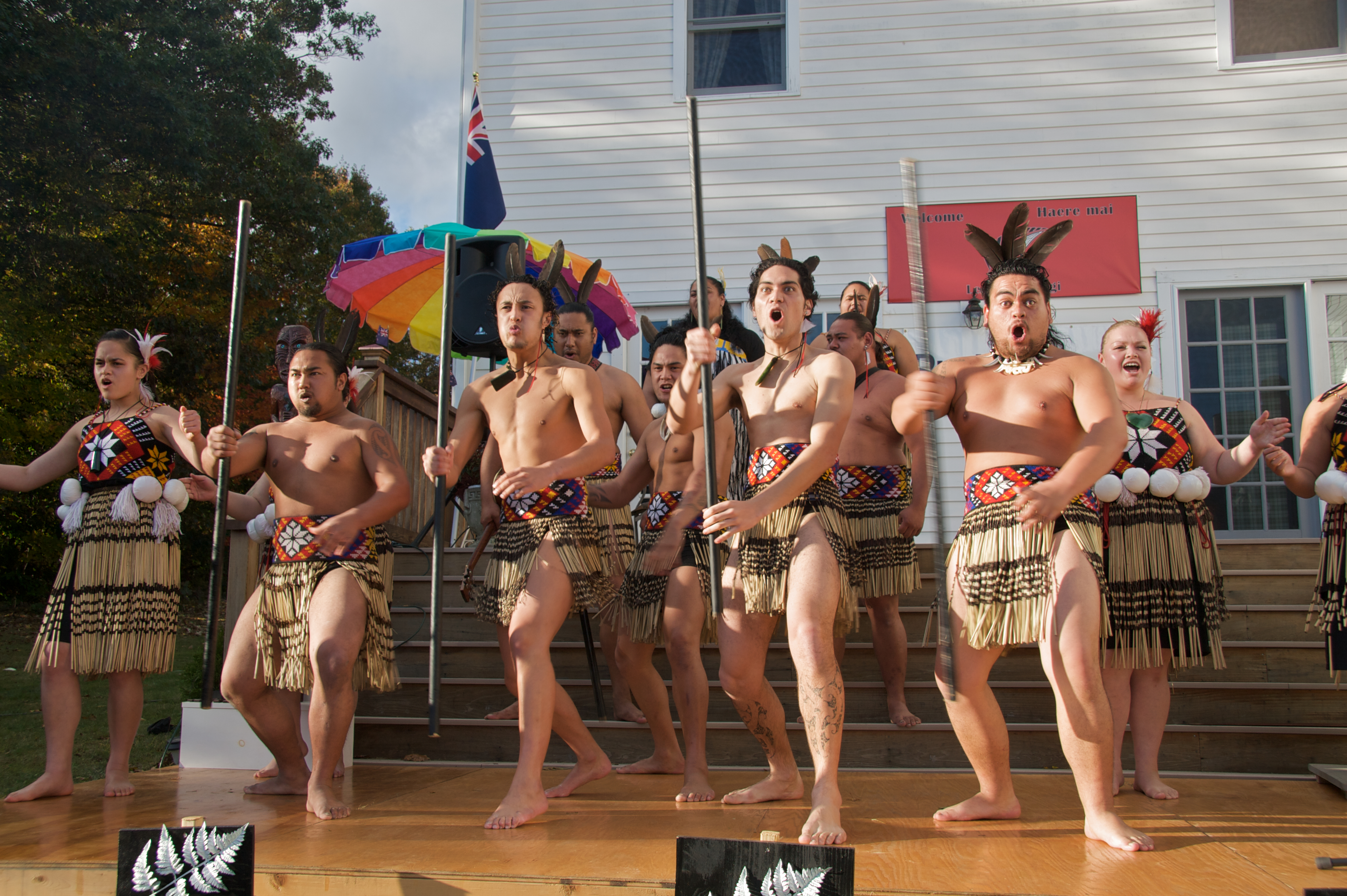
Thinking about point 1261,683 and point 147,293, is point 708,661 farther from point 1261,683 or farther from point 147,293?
point 147,293

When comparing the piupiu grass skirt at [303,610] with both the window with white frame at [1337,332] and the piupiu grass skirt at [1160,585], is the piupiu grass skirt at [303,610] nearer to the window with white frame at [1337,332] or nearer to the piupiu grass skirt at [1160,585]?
the piupiu grass skirt at [1160,585]

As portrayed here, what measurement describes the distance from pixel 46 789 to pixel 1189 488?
4.40m

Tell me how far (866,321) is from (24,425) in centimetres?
1093

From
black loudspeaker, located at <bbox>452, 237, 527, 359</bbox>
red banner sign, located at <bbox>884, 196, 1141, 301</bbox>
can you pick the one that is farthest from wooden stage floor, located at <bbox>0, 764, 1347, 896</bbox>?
red banner sign, located at <bbox>884, 196, 1141, 301</bbox>

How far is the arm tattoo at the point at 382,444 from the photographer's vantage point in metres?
3.85

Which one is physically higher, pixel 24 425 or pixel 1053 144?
pixel 1053 144

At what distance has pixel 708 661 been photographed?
16.7 feet

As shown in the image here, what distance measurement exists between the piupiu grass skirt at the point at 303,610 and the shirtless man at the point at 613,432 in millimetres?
854

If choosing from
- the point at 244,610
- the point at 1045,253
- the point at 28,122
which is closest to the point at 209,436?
the point at 244,610

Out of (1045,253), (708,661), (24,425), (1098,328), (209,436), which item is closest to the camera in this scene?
(1045,253)

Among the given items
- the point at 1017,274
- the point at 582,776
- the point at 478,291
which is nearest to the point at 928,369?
the point at 1017,274

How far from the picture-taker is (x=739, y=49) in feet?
28.5

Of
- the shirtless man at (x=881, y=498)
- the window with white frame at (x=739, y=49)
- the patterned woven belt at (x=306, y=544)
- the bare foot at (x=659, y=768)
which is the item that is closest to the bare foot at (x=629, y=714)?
the bare foot at (x=659, y=768)

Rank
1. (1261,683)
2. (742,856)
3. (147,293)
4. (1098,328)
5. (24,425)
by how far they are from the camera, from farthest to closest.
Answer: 1. (147,293)
2. (24,425)
3. (1098,328)
4. (1261,683)
5. (742,856)
